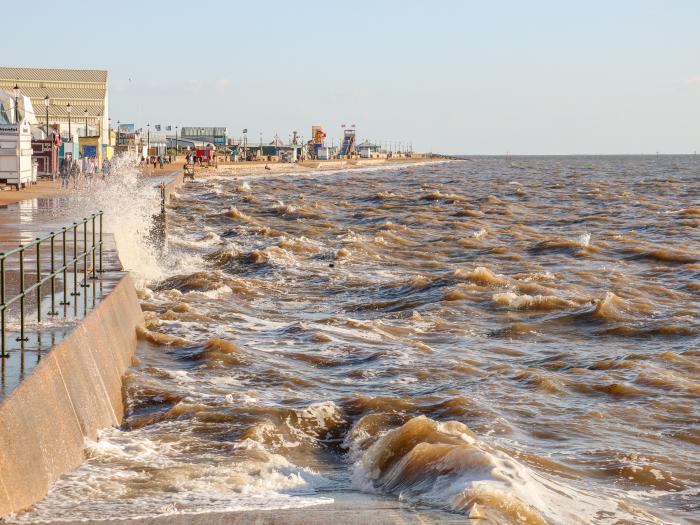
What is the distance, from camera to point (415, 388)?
12.0 m

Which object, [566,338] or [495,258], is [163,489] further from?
[495,258]

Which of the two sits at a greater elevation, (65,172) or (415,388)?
(65,172)

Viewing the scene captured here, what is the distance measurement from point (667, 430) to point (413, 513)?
4.37m

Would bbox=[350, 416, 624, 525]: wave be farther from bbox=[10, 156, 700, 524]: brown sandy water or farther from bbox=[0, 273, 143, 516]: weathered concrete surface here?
bbox=[0, 273, 143, 516]: weathered concrete surface

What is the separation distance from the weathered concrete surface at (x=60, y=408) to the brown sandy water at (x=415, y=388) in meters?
0.20

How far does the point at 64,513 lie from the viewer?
22.7 feet

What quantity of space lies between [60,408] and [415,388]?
191 inches

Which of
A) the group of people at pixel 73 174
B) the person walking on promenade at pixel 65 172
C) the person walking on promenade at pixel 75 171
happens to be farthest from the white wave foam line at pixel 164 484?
the person walking on promenade at pixel 75 171

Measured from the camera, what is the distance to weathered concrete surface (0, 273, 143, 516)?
6.93 m

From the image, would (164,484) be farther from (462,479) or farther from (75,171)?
(75,171)

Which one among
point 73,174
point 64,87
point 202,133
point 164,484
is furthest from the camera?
point 202,133

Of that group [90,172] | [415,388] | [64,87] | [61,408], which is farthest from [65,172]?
[64,87]

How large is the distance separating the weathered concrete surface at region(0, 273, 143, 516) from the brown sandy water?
0.65 ft

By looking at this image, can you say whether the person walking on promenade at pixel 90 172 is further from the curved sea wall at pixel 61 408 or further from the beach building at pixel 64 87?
the beach building at pixel 64 87
